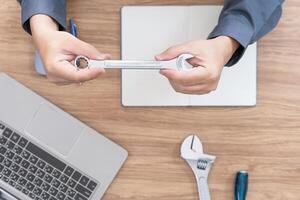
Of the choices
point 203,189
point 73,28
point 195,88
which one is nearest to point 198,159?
point 203,189

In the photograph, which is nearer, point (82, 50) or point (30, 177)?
point (82, 50)

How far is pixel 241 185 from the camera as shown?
0.79 metres

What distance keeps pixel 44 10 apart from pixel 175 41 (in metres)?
0.19

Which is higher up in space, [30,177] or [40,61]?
[40,61]

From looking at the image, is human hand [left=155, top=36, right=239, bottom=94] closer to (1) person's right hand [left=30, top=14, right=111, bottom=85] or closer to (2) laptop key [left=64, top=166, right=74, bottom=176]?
(1) person's right hand [left=30, top=14, right=111, bottom=85]

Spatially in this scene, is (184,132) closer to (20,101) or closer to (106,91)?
(106,91)

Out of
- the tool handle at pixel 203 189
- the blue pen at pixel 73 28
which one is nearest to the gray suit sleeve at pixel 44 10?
the blue pen at pixel 73 28

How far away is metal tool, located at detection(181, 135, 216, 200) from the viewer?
79 cm

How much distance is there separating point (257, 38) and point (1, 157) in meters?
0.39

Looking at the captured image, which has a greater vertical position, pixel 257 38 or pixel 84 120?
pixel 257 38

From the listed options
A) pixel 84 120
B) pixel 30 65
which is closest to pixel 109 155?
pixel 84 120

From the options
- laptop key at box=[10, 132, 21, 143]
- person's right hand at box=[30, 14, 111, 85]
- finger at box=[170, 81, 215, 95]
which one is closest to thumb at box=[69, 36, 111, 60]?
person's right hand at box=[30, 14, 111, 85]

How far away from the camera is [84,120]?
2.63ft

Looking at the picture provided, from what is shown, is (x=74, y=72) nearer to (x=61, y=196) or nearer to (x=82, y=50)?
(x=82, y=50)
